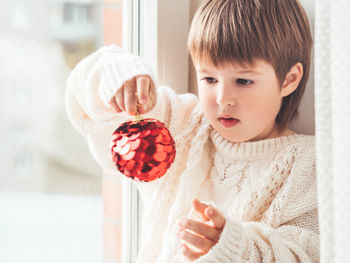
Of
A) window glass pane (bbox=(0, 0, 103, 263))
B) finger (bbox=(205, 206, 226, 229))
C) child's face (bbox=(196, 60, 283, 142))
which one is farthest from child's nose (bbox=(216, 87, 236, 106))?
window glass pane (bbox=(0, 0, 103, 263))

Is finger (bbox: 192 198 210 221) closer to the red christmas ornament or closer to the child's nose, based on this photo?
the red christmas ornament

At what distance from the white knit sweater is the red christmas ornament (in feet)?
0.35

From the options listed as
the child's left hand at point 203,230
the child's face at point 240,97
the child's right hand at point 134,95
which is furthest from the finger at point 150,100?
the child's left hand at point 203,230

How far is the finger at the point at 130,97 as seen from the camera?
0.73 metres

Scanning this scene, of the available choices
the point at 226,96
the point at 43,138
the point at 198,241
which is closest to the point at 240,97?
the point at 226,96

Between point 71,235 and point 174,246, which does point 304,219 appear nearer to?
point 174,246

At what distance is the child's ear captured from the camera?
2.70 ft

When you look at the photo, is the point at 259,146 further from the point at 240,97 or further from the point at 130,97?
the point at 130,97

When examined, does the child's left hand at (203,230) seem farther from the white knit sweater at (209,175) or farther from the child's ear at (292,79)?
the child's ear at (292,79)

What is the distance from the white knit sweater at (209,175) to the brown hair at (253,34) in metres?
0.13

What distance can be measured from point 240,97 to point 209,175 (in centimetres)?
21

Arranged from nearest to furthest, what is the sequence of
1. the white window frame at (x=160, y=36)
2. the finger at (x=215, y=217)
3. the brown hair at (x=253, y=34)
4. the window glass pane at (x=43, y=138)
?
1. the finger at (x=215, y=217)
2. the brown hair at (x=253, y=34)
3. the window glass pane at (x=43, y=138)
4. the white window frame at (x=160, y=36)

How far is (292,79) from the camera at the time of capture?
2.74ft

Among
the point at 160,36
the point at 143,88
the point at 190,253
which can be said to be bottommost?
the point at 190,253
